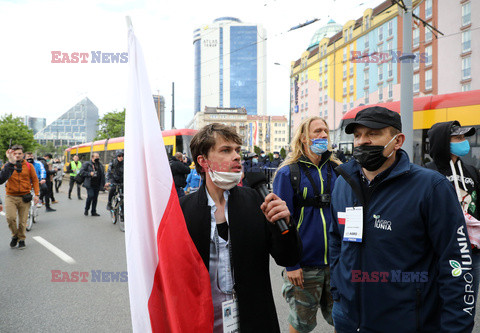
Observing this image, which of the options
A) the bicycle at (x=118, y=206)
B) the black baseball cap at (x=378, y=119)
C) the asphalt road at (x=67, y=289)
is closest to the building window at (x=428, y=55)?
the bicycle at (x=118, y=206)

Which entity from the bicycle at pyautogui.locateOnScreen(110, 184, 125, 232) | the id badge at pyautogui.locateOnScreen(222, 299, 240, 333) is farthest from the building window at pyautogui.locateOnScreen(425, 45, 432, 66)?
the id badge at pyautogui.locateOnScreen(222, 299, 240, 333)

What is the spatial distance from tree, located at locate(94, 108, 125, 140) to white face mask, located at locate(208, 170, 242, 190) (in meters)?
54.5

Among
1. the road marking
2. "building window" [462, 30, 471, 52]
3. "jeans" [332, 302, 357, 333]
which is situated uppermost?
"building window" [462, 30, 471, 52]

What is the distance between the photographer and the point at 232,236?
1938mm

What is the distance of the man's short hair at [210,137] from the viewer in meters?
2.07

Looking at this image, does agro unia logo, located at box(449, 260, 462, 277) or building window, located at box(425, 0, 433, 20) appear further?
building window, located at box(425, 0, 433, 20)

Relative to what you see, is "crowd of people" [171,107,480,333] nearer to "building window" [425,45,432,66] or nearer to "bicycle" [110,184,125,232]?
"bicycle" [110,184,125,232]

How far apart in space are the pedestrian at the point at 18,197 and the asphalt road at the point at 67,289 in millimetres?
317

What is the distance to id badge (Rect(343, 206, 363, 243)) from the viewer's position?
1990 millimetres

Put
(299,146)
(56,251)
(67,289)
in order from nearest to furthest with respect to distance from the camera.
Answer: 1. (299,146)
2. (67,289)
3. (56,251)

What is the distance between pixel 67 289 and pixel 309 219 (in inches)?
141

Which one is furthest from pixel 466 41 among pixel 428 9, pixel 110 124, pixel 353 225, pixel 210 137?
pixel 110 124

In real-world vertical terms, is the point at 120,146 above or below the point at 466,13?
below

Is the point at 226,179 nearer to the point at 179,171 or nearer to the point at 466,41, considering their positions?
the point at 179,171
